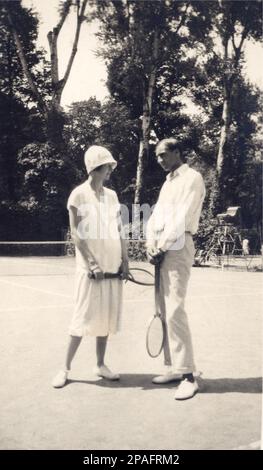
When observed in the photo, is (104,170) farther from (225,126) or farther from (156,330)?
(225,126)

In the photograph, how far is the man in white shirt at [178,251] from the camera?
13.2 feet

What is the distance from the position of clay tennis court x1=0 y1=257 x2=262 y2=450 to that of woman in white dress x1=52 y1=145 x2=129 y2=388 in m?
0.33

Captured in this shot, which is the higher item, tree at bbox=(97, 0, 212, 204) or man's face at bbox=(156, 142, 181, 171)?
tree at bbox=(97, 0, 212, 204)

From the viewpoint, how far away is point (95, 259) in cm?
424

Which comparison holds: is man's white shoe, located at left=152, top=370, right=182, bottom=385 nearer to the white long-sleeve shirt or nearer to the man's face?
the white long-sleeve shirt

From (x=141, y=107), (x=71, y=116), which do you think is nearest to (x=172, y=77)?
(x=141, y=107)

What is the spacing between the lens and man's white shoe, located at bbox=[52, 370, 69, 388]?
13.5 feet

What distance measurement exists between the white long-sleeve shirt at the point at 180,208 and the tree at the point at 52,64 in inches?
57.1

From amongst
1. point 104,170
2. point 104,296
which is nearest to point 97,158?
point 104,170

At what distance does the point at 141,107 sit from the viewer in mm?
17562

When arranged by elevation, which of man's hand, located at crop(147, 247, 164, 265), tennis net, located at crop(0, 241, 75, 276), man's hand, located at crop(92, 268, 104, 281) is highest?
man's hand, located at crop(147, 247, 164, 265)

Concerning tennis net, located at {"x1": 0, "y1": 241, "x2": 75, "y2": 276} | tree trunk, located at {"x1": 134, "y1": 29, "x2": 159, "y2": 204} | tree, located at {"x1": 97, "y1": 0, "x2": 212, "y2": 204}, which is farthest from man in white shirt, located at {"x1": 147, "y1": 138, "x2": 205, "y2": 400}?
tree trunk, located at {"x1": 134, "y1": 29, "x2": 159, "y2": 204}

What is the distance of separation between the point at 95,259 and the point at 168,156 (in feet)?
3.06
